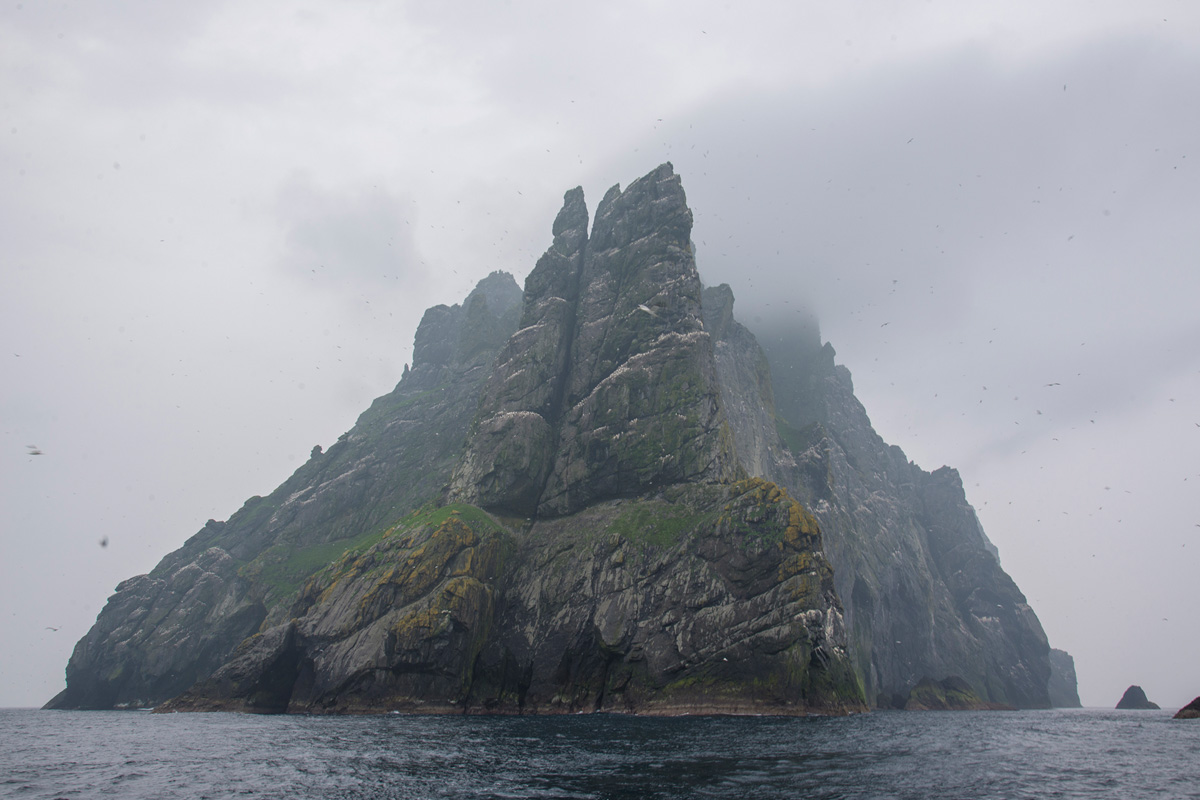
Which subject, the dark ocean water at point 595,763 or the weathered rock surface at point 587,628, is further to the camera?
the weathered rock surface at point 587,628

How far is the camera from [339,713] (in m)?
76.3

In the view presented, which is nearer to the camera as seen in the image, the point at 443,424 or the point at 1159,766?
the point at 1159,766

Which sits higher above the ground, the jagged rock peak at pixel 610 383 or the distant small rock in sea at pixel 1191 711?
the jagged rock peak at pixel 610 383

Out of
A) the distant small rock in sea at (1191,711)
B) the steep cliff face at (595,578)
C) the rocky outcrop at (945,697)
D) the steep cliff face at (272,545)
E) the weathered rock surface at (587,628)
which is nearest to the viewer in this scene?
the weathered rock surface at (587,628)

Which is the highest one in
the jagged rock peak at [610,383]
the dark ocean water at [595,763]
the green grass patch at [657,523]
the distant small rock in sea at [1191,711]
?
the jagged rock peak at [610,383]

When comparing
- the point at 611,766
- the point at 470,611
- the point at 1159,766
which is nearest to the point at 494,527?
the point at 470,611

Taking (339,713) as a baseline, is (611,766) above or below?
above

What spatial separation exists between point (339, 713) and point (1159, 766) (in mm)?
80102

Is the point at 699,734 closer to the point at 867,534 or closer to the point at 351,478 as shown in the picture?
the point at 351,478

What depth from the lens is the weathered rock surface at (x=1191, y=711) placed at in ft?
283

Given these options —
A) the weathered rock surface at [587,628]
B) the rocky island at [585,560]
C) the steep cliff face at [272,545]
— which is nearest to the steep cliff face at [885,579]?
the rocky island at [585,560]

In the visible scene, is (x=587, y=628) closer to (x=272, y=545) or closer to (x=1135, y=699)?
(x=272, y=545)

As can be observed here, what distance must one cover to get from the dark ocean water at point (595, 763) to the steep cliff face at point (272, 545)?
79723 millimetres

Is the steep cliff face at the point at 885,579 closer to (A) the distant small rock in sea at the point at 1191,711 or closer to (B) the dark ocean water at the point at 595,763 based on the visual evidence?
(A) the distant small rock in sea at the point at 1191,711
